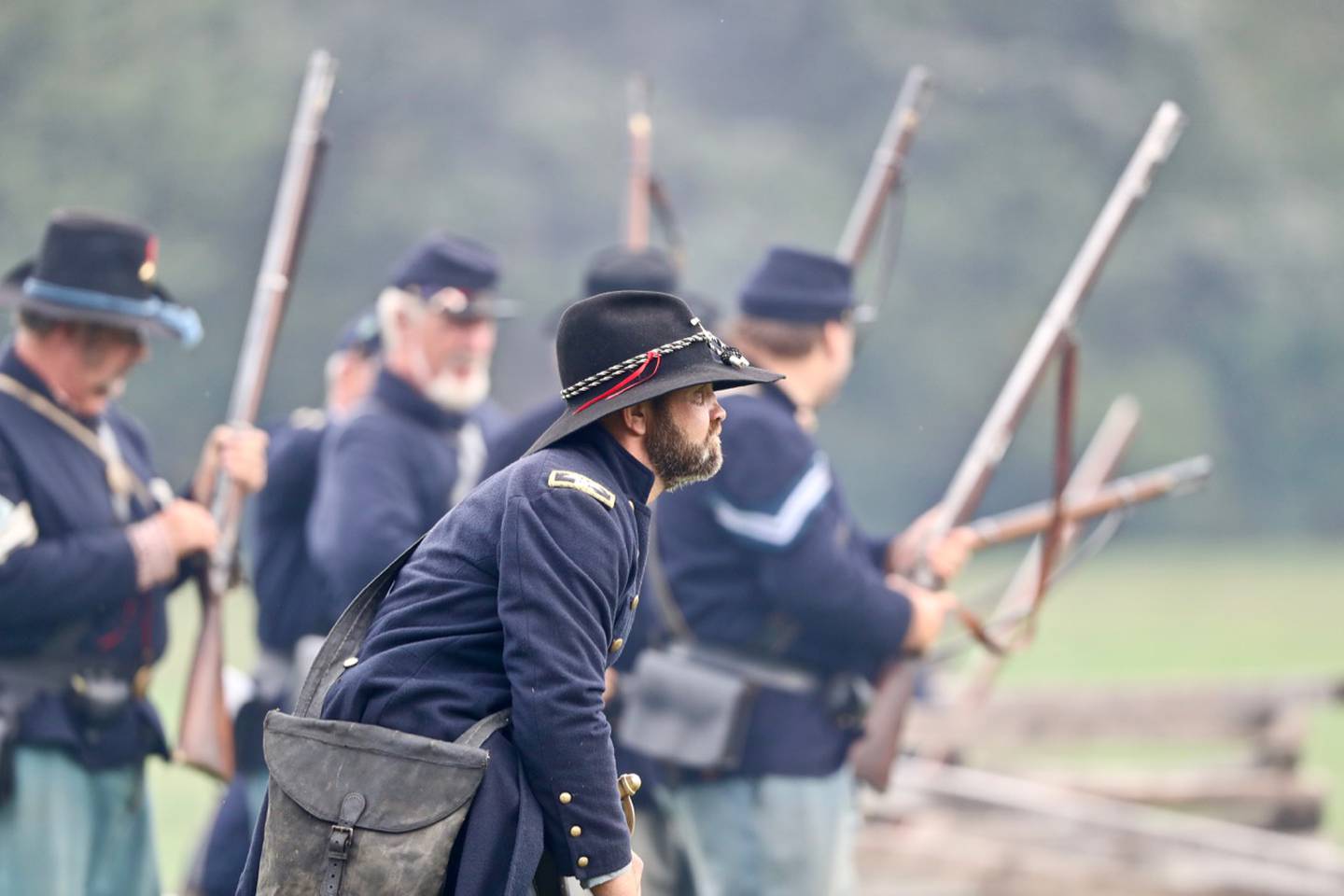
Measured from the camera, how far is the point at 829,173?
2598cm

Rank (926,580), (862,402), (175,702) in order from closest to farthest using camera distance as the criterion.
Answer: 1. (926,580)
2. (175,702)
3. (862,402)

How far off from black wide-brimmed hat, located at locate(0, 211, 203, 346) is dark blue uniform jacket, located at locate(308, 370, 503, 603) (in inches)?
25.5

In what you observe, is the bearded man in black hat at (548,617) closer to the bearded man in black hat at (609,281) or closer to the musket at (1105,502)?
the bearded man in black hat at (609,281)

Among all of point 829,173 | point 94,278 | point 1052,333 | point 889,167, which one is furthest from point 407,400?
point 829,173

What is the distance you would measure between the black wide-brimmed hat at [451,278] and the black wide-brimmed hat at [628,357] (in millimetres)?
2416

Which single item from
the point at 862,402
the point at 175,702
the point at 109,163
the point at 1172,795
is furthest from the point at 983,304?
the point at 1172,795

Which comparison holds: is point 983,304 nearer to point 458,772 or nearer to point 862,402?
point 862,402

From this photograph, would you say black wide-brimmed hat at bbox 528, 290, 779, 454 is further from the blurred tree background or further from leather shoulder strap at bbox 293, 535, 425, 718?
the blurred tree background

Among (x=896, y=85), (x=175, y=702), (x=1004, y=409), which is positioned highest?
(x=896, y=85)

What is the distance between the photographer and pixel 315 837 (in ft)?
10.1

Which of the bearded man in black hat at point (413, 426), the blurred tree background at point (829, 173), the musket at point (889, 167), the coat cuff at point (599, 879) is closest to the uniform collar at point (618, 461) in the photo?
the coat cuff at point (599, 879)

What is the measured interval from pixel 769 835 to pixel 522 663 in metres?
2.26

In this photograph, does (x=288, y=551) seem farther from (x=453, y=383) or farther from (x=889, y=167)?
(x=889, y=167)

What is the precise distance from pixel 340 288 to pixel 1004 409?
1717 centimetres
